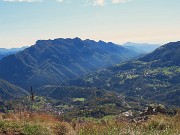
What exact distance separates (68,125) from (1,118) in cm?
283

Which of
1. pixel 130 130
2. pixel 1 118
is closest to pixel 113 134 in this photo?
pixel 130 130

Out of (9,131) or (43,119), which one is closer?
(9,131)

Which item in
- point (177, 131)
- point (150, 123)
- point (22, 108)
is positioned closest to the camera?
point (177, 131)

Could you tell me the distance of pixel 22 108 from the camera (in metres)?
15.0

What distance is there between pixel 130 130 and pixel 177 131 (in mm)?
1643

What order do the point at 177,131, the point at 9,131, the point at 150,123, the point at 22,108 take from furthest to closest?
the point at 22,108 < the point at 150,123 < the point at 9,131 < the point at 177,131

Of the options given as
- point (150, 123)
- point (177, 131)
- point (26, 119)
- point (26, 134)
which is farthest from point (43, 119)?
point (177, 131)

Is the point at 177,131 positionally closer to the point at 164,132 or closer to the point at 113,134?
the point at 164,132

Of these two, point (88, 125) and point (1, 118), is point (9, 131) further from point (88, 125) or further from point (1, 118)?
point (88, 125)

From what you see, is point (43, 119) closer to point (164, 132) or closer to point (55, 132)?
point (55, 132)

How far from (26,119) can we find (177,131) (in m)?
5.96

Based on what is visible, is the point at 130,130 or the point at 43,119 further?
the point at 43,119

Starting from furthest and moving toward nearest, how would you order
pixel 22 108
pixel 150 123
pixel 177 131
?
pixel 22 108 → pixel 150 123 → pixel 177 131

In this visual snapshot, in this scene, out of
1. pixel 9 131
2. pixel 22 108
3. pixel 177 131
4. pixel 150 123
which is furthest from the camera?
pixel 22 108
